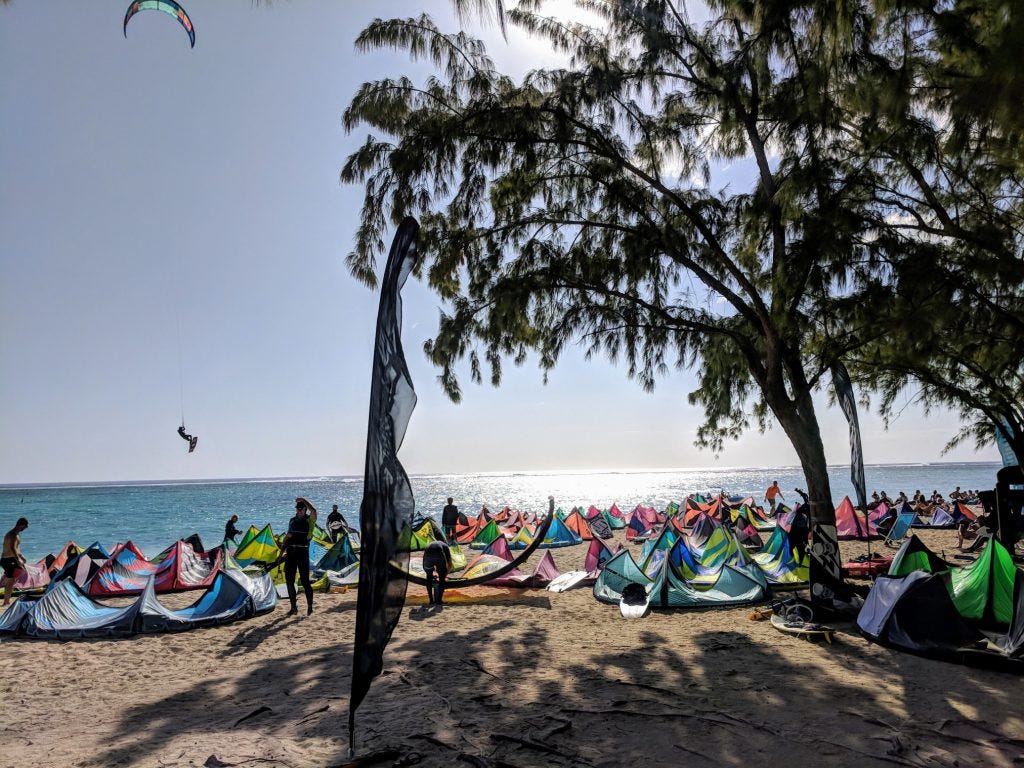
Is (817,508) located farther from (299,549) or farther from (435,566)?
(299,549)

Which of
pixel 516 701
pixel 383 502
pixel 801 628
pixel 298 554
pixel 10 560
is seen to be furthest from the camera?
pixel 10 560

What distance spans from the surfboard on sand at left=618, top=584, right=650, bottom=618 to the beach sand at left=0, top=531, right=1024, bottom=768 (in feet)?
2.46

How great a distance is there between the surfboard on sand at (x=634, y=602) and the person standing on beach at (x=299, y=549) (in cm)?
529

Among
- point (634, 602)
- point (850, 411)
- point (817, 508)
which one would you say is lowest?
point (634, 602)

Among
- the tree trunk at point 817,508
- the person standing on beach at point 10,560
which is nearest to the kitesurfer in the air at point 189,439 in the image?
the person standing on beach at point 10,560

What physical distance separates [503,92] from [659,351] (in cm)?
507

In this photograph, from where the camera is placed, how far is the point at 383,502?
410 cm

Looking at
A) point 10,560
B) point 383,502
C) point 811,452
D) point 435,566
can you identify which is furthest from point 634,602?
point 10,560

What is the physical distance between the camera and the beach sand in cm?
448

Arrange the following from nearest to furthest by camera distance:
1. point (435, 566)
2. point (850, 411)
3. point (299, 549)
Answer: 1. point (299, 549)
2. point (850, 411)
3. point (435, 566)

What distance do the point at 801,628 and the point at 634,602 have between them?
2.95 m

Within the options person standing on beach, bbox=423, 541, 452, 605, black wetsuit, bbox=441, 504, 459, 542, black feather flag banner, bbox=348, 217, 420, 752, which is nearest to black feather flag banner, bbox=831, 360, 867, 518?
person standing on beach, bbox=423, 541, 452, 605

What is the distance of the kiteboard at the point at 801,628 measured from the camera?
7629 mm

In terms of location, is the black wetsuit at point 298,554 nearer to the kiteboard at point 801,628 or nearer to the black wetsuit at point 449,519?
the kiteboard at point 801,628
